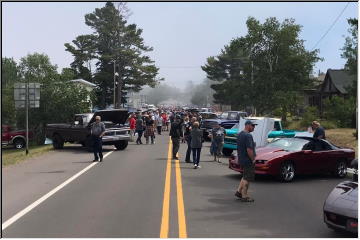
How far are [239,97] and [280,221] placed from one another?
4081 centimetres

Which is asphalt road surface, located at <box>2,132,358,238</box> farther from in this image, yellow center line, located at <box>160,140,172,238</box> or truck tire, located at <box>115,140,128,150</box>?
truck tire, located at <box>115,140,128,150</box>

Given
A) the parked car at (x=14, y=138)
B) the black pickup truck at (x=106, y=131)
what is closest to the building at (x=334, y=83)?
the parked car at (x=14, y=138)

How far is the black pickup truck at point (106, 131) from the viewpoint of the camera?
21725 millimetres

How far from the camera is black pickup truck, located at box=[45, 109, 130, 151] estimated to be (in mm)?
21725

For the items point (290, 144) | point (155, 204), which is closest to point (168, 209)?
point (155, 204)

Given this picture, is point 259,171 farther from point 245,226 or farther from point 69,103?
point 69,103

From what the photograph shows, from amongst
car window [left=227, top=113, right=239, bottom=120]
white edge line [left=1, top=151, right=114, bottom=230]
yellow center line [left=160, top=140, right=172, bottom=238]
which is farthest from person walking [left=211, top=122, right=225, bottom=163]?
car window [left=227, top=113, right=239, bottom=120]

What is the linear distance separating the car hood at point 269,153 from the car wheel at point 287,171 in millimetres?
289

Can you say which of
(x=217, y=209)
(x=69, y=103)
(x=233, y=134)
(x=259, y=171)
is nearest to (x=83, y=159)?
(x=233, y=134)

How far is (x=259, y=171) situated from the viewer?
1233cm

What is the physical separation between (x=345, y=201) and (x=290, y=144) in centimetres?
669

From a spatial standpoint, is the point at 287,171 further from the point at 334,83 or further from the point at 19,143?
the point at 334,83

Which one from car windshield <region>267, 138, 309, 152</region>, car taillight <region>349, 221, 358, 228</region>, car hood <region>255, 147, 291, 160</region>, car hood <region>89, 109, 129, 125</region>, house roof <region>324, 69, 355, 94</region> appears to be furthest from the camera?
house roof <region>324, 69, 355, 94</region>

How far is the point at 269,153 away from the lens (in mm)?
12727
